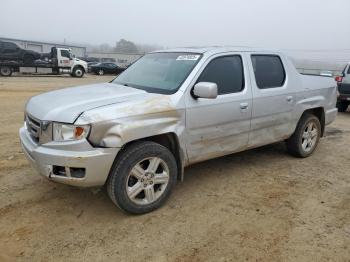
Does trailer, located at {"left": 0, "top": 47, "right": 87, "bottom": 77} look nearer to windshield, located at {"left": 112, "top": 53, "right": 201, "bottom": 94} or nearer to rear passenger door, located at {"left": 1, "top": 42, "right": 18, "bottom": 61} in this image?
rear passenger door, located at {"left": 1, "top": 42, "right": 18, "bottom": 61}

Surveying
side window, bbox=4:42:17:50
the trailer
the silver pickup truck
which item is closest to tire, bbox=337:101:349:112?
the silver pickup truck

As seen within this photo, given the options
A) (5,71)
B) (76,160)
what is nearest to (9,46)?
(5,71)

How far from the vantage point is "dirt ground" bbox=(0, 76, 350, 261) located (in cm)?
322

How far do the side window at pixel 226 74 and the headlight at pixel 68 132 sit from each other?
1.53 meters

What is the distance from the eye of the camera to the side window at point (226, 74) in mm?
4428

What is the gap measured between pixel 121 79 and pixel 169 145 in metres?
1.35

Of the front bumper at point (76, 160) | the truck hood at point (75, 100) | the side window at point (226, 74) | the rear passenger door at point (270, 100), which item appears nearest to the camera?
the front bumper at point (76, 160)

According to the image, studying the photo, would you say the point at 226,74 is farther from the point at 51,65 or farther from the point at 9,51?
the point at 51,65

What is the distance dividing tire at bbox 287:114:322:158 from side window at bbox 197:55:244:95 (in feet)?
5.31

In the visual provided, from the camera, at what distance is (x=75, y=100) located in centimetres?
377

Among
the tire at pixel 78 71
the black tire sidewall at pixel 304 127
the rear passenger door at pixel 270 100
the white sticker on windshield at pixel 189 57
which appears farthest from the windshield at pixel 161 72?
the tire at pixel 78 71

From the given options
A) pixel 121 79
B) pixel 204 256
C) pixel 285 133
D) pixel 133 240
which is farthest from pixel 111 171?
pixel 285 133

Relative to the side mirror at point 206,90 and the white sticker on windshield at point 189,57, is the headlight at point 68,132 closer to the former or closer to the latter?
the side mirror at point 206,90

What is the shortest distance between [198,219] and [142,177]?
720 millimetres
